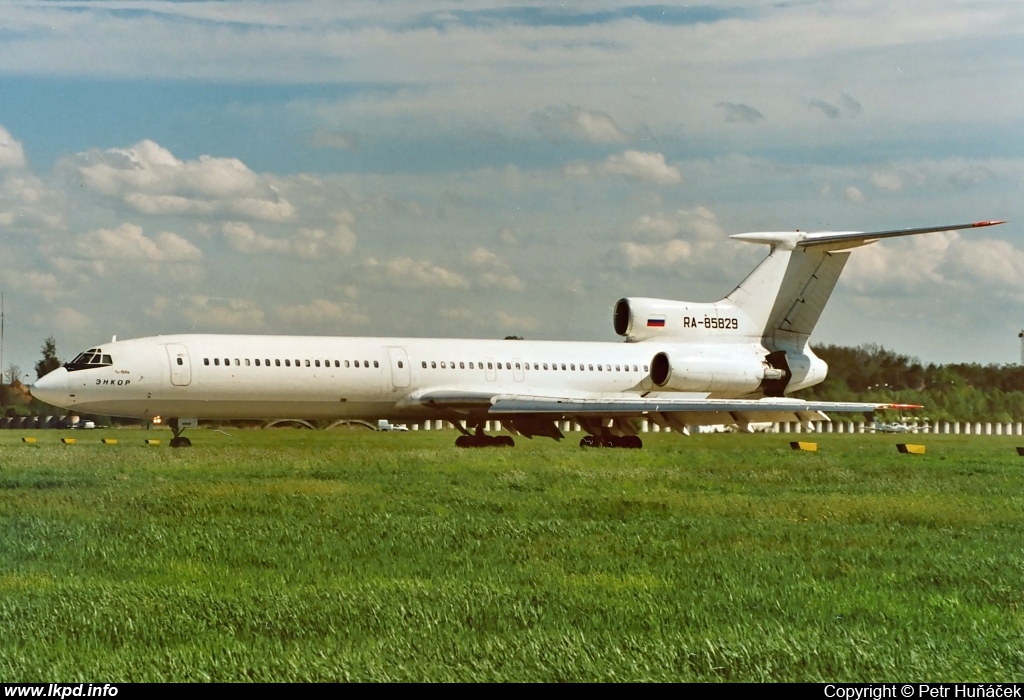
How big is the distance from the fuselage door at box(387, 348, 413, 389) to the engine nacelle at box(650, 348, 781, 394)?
7.71 m

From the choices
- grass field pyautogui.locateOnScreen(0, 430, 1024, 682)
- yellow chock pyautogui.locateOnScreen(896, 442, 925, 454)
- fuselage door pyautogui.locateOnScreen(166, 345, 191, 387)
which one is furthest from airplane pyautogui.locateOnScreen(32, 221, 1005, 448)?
grass field pyautogui.locateOnScreen(0, 430, 1024, 682)

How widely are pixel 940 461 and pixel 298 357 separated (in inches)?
639

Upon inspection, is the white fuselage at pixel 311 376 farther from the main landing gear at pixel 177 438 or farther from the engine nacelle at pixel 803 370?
the engine nacelle at pixel 803 370

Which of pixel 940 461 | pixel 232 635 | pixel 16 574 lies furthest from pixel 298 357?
pixel 232 635

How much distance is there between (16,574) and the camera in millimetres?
9523

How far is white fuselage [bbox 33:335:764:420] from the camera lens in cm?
3050

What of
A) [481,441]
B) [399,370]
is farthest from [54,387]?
[481,441]

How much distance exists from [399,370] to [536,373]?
15.9 ft

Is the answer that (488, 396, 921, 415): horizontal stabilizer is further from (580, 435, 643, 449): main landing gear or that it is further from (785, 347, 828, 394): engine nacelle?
(785, 347, 828, 394): engine nacelle

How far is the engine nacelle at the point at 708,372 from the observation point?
35781 millimetres

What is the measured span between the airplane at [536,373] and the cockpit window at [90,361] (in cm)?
4

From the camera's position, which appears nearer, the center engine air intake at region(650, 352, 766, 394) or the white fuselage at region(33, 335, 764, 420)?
the white fuselage at region(33, 335, 764, 420)

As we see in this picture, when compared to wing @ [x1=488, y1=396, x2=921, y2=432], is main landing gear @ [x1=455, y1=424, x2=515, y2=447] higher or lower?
lower
